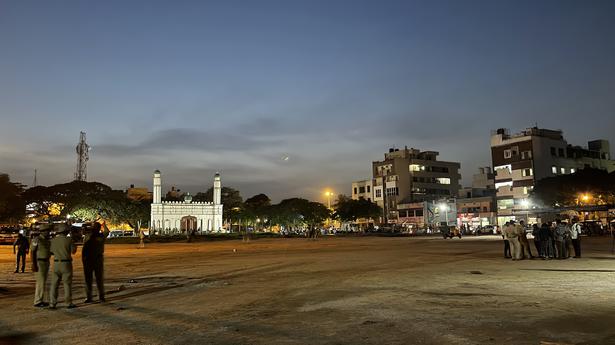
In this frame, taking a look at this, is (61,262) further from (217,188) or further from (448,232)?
(217,188)

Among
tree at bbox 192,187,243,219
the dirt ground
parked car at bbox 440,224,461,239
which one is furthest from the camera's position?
tree at bbox 192,187,243,219

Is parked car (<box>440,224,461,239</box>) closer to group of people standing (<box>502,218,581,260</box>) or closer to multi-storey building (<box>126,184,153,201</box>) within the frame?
group of people standing (<box>502,218,581,260</box>)

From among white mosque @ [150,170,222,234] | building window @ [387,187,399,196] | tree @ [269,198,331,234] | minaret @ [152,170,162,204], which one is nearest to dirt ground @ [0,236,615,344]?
white mosque @ [150,170,222,234]

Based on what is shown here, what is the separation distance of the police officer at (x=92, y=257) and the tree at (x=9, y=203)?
61.7 meters

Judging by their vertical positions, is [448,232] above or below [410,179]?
below

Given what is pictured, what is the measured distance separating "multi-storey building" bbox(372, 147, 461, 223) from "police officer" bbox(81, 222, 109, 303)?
362 feet

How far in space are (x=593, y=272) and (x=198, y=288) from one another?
542 inches

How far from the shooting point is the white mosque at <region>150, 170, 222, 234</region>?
335 ft

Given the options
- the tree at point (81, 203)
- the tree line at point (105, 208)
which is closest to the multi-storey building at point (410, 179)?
the tree line at point (105, 208)

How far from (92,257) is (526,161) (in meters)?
89.6

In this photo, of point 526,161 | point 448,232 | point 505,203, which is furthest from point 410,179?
point 448,232

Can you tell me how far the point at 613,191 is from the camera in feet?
209

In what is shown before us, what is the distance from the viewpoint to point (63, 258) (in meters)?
11.2

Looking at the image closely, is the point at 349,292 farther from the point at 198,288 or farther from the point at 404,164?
the point at 404,164
